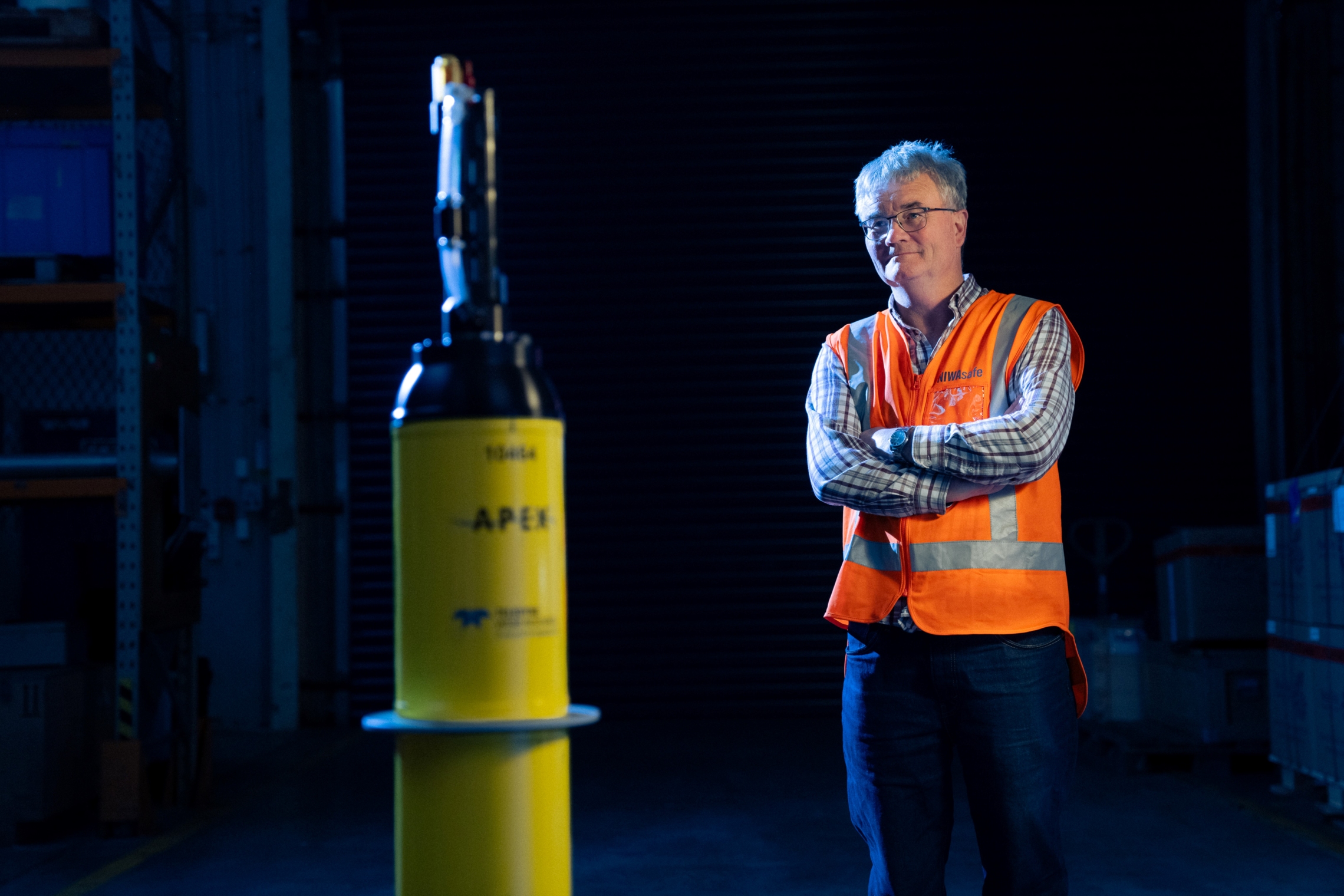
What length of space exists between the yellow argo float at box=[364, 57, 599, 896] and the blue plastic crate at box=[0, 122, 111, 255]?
4.73 meters

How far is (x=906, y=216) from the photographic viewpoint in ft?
7.11

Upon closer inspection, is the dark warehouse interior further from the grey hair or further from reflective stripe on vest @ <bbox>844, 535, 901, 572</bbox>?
the grey hair

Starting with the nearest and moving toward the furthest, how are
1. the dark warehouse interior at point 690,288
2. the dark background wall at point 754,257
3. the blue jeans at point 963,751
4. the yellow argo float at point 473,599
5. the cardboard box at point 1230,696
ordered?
the yellow argo float at point 473,599
the blue jeans at point 963,751
the cardboard box at point 1230,696
the dark warehouse interior at point 690,288
the dark background wall at point 754,257

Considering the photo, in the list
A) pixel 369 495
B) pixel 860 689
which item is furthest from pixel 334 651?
pixel 860 689

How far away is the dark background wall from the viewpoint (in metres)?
7.58

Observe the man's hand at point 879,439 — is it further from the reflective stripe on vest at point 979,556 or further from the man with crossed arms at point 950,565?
the reflective stripe on vest at point 979,556

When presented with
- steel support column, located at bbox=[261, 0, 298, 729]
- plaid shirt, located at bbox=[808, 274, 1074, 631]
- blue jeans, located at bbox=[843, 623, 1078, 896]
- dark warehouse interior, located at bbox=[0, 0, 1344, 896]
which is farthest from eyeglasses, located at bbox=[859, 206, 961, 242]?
steel support column, located at bbox=[261, 0, 298, 729]

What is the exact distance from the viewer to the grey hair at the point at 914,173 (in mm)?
2178

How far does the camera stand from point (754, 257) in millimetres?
7727

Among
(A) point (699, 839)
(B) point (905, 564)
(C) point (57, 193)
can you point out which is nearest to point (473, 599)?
(B) point (905, 564)

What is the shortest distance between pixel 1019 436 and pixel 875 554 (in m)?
0.35

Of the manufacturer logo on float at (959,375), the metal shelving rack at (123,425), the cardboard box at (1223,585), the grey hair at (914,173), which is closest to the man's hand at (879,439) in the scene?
the manufacturer logo on float at (959,375)

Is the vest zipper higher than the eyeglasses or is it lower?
lower

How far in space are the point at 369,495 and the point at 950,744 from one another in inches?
244
